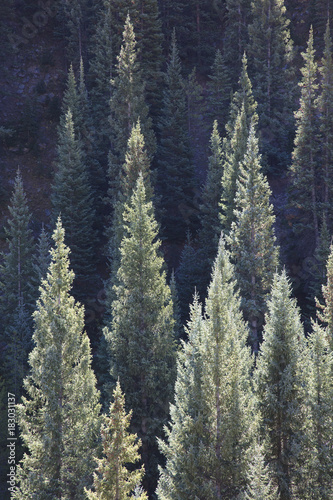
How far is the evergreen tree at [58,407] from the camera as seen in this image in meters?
18.7

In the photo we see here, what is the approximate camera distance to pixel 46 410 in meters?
19.0

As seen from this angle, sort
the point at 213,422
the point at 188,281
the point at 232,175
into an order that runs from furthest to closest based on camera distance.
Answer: the point at 188,281 → the point at 232,175 → the point at 213,422

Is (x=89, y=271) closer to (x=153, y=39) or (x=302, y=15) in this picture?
(x=153, y=39)

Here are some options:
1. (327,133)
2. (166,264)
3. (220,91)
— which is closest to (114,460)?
(166,264)

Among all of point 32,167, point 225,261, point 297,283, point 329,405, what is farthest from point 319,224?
point 32,167

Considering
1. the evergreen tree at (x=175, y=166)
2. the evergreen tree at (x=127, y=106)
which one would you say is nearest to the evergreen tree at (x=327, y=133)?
the evergreen tree at (x=175, y=166)

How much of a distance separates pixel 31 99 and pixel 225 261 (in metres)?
40.9

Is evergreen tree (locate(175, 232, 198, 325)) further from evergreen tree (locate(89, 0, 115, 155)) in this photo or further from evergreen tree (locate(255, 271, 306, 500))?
evergreen tree (locate(255, 271, 306, 500))

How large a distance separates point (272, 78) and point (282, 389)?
35.6 metres

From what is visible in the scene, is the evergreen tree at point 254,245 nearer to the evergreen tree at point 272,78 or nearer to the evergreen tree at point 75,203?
the evergreen tree at point 75,203

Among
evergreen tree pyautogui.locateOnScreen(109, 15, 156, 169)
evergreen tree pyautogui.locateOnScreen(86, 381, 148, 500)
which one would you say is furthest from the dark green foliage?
evergreen tree pyautogui.locateOnScreen(86, 381, 148, 500)

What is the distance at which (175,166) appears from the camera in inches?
1719

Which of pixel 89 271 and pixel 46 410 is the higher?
pixel 89 271

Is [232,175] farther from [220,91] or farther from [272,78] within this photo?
[220,91]
